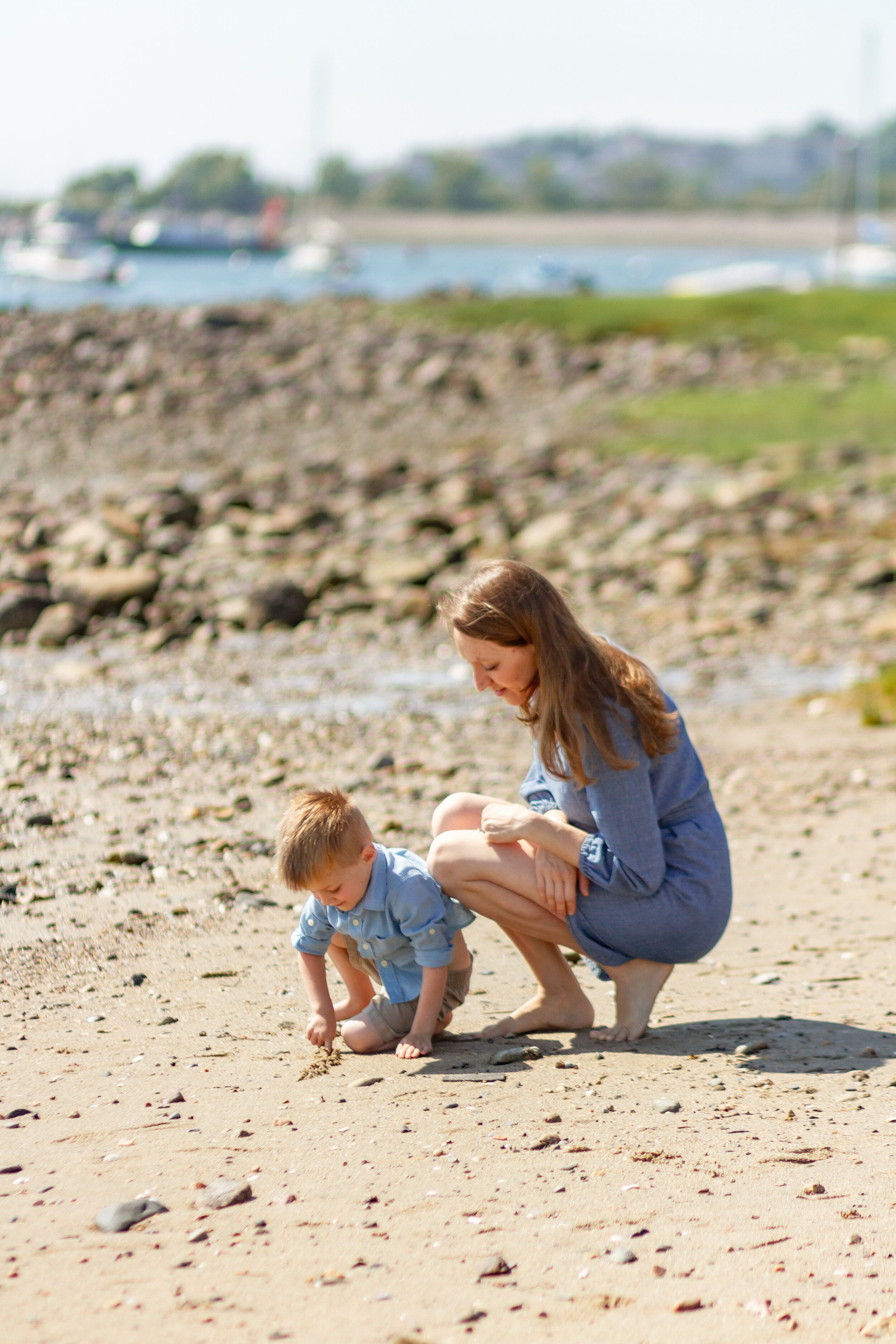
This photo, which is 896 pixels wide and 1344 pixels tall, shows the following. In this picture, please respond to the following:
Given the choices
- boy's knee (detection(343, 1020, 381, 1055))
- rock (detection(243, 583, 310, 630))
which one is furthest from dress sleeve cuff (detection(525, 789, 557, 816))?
rock (detection(243, 583, 310, 630))

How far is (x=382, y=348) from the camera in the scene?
27.2 m

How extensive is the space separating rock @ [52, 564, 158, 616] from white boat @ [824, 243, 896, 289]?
1610 inches

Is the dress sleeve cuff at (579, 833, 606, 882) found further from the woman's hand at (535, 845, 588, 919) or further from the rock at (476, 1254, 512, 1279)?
the rock at (476, 1254, 512, 1279)

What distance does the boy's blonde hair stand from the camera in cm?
382

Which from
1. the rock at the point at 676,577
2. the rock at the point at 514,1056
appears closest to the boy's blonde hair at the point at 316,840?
the rock at the point at 514,1056

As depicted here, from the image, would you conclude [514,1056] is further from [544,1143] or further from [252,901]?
[252,901]

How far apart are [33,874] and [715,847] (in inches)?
114

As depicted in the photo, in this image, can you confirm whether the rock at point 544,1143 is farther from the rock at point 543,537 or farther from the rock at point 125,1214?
the rock at point 543,537

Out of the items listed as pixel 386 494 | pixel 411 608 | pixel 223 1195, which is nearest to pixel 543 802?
pixel 223 1195

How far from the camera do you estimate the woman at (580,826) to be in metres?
3.92

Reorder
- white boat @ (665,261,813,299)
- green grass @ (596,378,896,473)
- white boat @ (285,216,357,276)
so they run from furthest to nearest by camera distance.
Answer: white boat @ (285,216,357,276), white boat @ (665,261,813,299), green grass @ (596,378,896,473)

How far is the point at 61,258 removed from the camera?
183 feet

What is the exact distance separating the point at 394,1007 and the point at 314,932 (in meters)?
0.35

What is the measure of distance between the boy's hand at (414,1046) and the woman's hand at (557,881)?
0.51m
